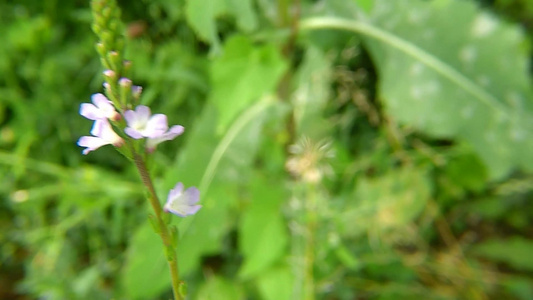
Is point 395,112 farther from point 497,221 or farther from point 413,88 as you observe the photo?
point 497,221

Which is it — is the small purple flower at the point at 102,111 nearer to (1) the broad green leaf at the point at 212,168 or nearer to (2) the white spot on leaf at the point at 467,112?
(1) the broad green leaf at the point at 212,168

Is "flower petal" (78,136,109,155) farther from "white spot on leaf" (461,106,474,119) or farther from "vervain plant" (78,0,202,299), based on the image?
"white spot on leaf" (461,106,474,119)

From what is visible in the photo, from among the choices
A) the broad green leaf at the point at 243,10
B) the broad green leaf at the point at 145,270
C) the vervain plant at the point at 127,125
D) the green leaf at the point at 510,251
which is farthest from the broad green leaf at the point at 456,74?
the vervain plant at the point at 127,125

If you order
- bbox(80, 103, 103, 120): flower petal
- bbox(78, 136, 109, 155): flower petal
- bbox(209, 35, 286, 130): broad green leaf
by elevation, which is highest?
bbox(209, 35, 286, 130): broad green leaf

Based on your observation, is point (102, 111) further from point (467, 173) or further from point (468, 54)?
point (467, 173)

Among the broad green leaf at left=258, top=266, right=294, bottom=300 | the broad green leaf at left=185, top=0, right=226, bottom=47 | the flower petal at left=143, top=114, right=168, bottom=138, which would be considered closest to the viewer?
the flower petal at left=143, top=114, right=168, bottom=138

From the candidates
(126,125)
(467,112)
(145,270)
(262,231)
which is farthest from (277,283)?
(126,125)

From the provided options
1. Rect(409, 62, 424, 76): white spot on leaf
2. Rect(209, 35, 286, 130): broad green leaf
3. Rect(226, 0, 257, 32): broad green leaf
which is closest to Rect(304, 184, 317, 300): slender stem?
Rect(209, 35, 286, 130): broad green leaf
